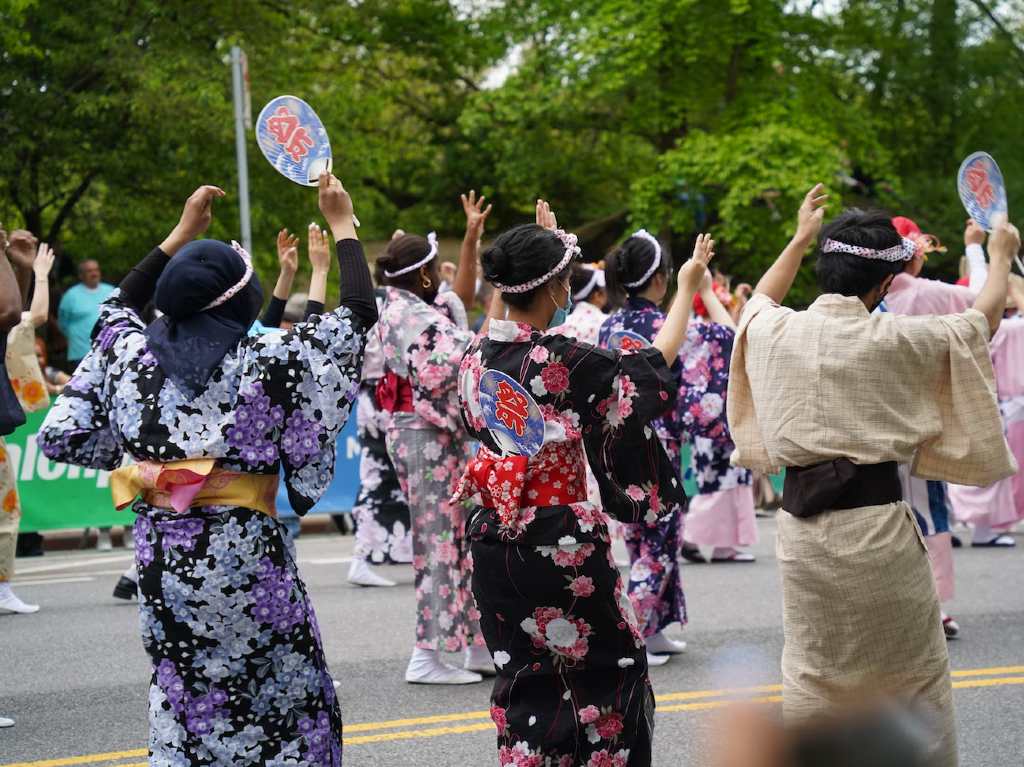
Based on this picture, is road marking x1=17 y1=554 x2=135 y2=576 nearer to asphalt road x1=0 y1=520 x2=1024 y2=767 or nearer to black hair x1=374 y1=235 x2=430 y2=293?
asphalt road x1=0 y1=520 x2=1024 y2=767

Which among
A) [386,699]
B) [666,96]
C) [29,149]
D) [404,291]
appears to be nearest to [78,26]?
[29,149]

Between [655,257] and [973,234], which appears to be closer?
[973,234]

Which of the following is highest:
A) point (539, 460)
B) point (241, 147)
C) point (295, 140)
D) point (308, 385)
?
point (241, 147)

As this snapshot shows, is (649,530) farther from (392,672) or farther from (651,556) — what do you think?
(392,672)

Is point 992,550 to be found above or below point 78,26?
below

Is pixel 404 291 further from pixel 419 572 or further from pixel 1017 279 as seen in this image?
pixel 1017 279

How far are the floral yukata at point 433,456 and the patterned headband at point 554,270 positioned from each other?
A: 1978 mm

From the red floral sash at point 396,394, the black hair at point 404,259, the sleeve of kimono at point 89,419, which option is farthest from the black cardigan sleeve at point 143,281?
the red floral sash at point 396,394

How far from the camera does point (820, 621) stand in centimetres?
389

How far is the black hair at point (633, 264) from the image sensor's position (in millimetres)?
6238

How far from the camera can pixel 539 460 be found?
3.79 meters

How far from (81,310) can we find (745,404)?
31.7 ft

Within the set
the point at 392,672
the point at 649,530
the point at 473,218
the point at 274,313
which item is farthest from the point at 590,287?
the point at 274,313

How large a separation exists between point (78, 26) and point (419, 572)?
473 inches
